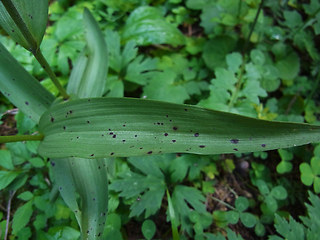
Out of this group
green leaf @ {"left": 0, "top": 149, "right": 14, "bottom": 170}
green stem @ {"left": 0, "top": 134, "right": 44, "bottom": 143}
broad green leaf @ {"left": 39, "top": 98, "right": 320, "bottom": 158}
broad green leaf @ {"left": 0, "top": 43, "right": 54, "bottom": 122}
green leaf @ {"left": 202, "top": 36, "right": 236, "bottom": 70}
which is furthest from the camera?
green leaf @ {"left": 202, "top": 36, "right": 236, "bottom": 70}

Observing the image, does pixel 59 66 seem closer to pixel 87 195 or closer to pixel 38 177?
pixel 38 177

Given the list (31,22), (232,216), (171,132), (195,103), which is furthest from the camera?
(195,103)

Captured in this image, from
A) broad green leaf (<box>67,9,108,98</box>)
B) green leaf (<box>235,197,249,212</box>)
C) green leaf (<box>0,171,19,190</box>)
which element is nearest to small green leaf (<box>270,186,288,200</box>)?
green leaf (<box>235,197,249,212</box>)

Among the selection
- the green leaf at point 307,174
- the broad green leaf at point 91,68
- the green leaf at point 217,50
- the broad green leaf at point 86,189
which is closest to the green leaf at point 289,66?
the green leaf at point 217,50

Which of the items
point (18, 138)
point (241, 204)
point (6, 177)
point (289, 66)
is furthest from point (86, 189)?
point (289, 66)

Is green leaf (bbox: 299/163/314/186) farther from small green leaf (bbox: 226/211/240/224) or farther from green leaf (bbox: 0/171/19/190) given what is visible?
green leaf (bbox: 0/171/19/190)

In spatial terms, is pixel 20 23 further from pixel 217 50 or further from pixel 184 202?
pixel 217 50

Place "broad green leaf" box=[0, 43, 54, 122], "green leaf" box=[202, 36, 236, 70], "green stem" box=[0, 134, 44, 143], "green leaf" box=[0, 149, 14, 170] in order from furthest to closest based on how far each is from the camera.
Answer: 1. "green leaf" box=[202, 36, 236, 70]
2. "green leaf" box=[0, 149, 14, 170]
3. "broad green leaf" box=[0, 43, 54, 122]
4. "green stem" box=[0, 134, 44, 143]
